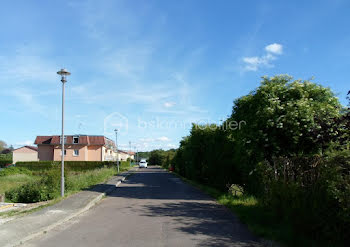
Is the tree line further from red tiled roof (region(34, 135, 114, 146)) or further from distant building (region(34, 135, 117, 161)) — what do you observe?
distant building (region(34, 135, 117, 161))

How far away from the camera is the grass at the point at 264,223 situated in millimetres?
A: 5809

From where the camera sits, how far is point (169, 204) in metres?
11.6

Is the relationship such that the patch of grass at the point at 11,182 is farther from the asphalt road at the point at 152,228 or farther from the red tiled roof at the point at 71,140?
the red tiled roof at the point at 71,140

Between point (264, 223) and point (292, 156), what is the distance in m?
1.99

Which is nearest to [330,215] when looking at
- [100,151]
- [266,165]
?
[266,165]

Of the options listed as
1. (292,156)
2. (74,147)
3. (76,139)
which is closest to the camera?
(292,156)

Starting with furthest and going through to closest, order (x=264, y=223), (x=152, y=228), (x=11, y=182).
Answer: (x=11, y=182) < (x=264, y=223) < (x=152, y=228)

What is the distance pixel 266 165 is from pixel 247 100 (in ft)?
12.8

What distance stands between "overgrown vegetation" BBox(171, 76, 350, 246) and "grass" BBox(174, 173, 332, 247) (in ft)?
0.23

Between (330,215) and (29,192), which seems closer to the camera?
(330,215)

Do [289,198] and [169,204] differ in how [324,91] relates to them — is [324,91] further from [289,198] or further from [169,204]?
[169,204]

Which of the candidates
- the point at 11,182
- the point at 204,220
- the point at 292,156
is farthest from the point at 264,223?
the point at 11,182

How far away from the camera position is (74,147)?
183 feet

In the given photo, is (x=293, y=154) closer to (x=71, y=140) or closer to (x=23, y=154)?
(x=71, y=140)
